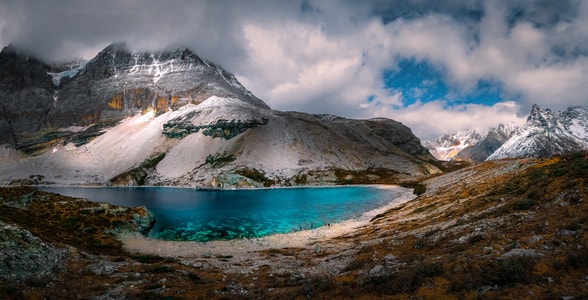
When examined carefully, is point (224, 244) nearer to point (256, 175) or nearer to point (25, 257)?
point (25, 257)

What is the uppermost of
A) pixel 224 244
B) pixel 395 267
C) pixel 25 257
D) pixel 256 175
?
pixel 256 175

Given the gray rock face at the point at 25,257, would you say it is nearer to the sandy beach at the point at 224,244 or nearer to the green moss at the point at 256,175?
the sandy beach at the point at 224,244

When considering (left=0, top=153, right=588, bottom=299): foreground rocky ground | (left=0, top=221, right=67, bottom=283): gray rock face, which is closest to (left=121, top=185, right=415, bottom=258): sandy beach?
(left=0, top=153, right=588, bottom=299): foreground rocky ground

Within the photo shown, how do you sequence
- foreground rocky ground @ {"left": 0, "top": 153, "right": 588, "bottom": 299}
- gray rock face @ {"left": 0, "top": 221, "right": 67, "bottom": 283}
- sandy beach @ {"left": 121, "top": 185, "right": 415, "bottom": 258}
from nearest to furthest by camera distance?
foreground rocky ground @ {"left": 0, "top": 153, "right": 588, "bottom": 299} → gray rock face @ {"left": 0, "top": 221, "right": 67, "bottom": 283} → sandy beach @ {"left": 121, "top": 185, "right": 415, "bottom": 258}

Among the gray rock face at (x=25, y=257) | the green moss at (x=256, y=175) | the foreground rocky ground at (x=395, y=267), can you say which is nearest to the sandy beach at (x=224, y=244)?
the foreground rocky ground at (x=395, y=267)

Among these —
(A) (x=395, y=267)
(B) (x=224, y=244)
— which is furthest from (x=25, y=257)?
(B) (x=224, y=244)

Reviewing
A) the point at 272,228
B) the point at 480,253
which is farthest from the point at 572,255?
the point at 272,228

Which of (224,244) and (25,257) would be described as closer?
(25,257)

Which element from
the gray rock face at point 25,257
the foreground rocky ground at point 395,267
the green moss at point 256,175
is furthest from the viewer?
the green moss at point 256,175

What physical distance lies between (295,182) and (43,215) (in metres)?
144

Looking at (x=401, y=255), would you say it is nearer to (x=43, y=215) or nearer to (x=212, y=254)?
(x=212, y=254)

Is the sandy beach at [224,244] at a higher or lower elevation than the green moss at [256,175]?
lower

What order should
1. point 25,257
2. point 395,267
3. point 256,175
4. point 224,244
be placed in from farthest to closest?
point 256,175, point 224,244, point 25,257, point 395,267

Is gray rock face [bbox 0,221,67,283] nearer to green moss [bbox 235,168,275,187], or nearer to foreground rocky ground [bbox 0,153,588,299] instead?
foreground rocky ground [bbox 0,153,588,299]
